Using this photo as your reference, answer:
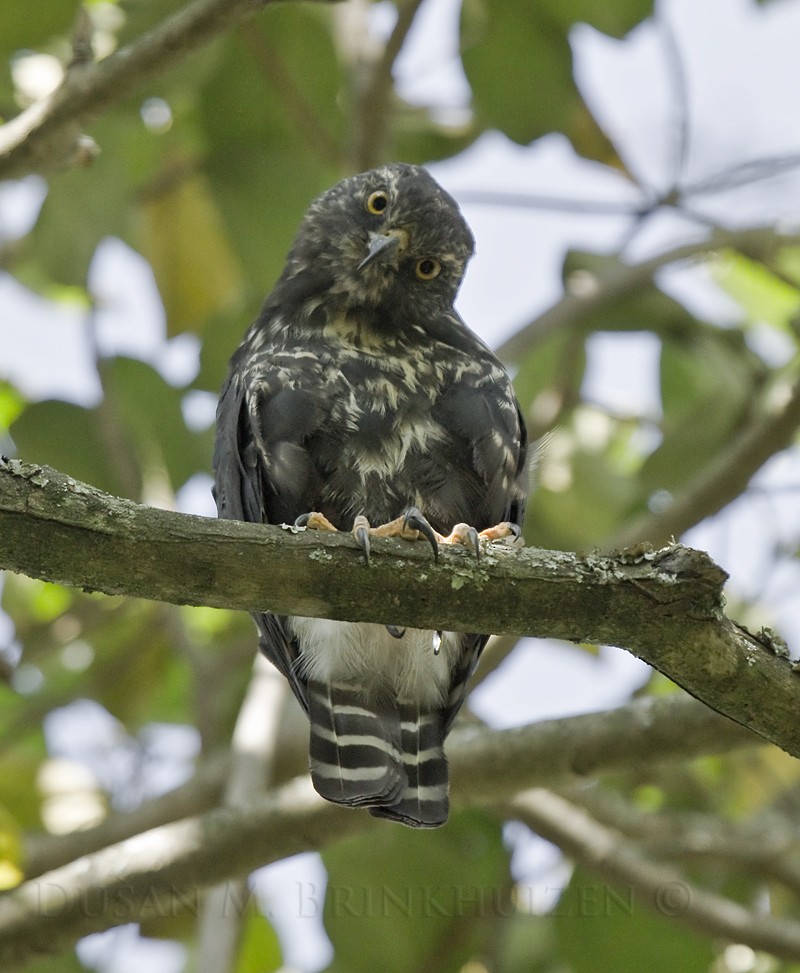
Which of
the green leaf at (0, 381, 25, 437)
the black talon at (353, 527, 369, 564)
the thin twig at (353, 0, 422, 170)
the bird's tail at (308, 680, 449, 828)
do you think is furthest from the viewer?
the green leaf at (0, 381, 25, 437)

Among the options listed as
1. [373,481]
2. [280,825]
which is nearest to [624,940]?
[280,825]

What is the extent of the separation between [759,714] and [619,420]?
10.4 feet

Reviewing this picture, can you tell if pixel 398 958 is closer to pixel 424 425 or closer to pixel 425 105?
pixel 424 425

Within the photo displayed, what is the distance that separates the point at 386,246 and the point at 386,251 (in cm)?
2

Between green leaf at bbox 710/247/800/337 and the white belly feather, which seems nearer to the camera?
the white belly feather

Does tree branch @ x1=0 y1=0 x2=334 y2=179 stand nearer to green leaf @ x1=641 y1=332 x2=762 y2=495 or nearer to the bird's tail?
the bird's tail

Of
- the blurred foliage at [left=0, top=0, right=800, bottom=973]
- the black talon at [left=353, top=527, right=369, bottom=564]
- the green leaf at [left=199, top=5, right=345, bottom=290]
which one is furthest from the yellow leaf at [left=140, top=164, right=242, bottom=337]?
the black talon at [left=353, top=527, right=369, bottom=564]

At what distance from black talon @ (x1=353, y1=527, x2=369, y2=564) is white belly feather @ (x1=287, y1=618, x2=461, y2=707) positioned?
41.8 inches

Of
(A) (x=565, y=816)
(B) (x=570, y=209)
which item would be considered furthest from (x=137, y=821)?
(B) (x=570, y=209)

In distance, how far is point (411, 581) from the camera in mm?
2385

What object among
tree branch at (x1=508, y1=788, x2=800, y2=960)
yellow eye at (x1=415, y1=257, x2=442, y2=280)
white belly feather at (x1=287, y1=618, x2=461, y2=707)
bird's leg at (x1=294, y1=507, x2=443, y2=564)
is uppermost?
yellow eye at (x1=415, y1=257, x2=442, y2=280)

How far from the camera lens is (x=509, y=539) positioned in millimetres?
3109

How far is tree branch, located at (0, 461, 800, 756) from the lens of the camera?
2.26 m

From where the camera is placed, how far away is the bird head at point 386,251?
3773 mm
